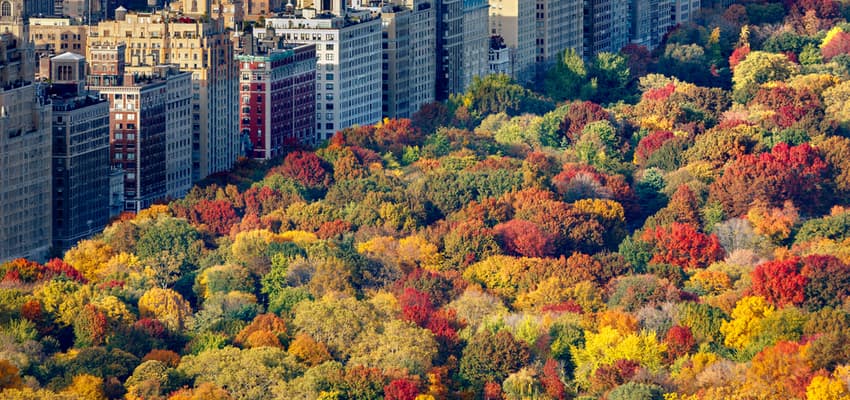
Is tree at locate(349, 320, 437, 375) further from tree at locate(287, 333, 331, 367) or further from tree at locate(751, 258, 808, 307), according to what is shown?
tree at locate(751, 258, 808, 307)

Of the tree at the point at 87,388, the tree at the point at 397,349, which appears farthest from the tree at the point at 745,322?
the tree at the point at 87,388

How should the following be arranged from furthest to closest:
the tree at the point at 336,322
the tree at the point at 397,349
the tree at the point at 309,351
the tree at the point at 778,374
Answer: the tree at the point at 336,322 < the tree at the point at 309,351 < the tree at the point at 397,349 < the tree at the point at 778,374

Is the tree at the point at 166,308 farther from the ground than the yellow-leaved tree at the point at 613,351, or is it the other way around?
the tree at the point at 166,308

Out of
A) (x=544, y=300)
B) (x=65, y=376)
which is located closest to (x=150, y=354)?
(x=65, y=376)

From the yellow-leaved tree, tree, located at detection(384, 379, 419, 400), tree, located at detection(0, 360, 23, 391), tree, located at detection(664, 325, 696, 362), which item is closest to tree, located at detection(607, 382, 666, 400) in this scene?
the yellow-leaved tree

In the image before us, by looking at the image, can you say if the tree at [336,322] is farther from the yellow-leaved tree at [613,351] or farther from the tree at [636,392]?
the tree at [636,392]

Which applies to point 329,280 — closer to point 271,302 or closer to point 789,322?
point 271,302

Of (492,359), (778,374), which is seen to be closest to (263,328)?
(492,359)
